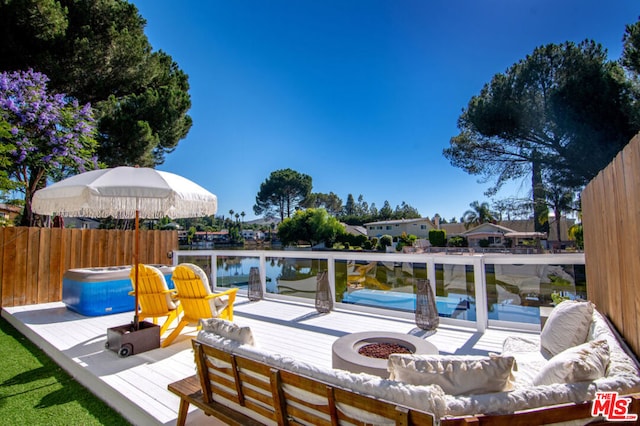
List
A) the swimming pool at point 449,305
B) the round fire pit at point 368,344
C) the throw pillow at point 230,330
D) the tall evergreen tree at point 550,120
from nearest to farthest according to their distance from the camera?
the throw pillow at point 230,330, the round fire pit at point 368,344, the swimming pool at point 449,305, the tall evergreen tree at point 550,120

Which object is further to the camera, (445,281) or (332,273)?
(332,273)

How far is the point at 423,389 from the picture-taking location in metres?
1.18

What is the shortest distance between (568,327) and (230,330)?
7.65 feet

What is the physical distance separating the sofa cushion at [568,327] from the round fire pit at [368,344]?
32.7 inches

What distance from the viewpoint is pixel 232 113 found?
17359mm

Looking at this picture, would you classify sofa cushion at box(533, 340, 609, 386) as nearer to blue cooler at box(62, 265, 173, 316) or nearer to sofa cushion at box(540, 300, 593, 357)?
sofa cushion at box(540, 300, 593, 357)

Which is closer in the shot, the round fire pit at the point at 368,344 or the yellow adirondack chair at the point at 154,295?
the round fire pit at the point at 368,344

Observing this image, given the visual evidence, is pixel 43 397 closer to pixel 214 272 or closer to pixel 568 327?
pixel 568 327

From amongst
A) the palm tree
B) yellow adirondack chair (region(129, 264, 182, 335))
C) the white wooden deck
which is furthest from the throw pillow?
the palm tree

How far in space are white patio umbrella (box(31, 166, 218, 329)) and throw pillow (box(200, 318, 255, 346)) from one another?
1990mm

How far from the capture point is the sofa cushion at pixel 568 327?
218cm

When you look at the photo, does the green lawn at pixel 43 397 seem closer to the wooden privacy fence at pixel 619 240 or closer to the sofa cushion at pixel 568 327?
the sofa cushion at pixel 568 327

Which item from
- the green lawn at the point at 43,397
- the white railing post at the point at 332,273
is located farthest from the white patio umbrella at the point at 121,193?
the white railing post at the point at 332,273

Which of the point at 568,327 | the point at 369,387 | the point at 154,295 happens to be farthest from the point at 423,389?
the point at 154,295
